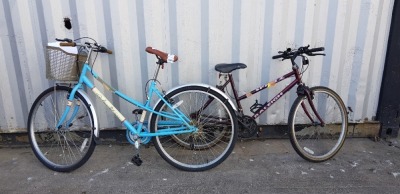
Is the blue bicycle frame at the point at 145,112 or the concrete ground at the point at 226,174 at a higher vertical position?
the blue bicycle frame at the point at 145,112

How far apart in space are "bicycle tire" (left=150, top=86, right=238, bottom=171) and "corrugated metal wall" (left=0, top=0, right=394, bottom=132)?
359 millimetres

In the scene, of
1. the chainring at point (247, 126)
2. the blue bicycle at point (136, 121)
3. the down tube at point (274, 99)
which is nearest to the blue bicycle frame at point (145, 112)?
the blue bicycle at point (136, 121)

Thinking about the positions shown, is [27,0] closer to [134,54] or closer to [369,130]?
[134,54]

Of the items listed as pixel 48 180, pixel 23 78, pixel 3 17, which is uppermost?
pixel 3 17

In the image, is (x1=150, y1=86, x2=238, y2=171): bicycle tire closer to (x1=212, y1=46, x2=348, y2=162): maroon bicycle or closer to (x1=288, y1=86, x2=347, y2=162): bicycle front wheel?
(x1=212, y1=46, x2=348, y2=162): maroon bicycle

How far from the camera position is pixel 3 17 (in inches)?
130

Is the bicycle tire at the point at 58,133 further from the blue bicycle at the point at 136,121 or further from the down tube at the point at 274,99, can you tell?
the down tube at the point at 274,99

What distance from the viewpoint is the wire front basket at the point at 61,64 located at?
2955 mm

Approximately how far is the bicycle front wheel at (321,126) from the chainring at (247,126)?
50 centimetres

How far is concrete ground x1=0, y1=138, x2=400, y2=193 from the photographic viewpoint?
2930 mm

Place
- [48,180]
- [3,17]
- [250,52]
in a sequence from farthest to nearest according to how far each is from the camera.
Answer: [250,52], [3,17], [48,180]

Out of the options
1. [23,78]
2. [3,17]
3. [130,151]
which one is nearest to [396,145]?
[130,151]

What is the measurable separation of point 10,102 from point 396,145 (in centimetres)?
491

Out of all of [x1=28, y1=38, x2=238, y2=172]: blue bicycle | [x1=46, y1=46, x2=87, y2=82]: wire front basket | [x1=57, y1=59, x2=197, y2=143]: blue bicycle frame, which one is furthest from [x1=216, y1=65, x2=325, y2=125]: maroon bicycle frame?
[x1=46, y1=46, x2=87, y2=82]: wire front basket
